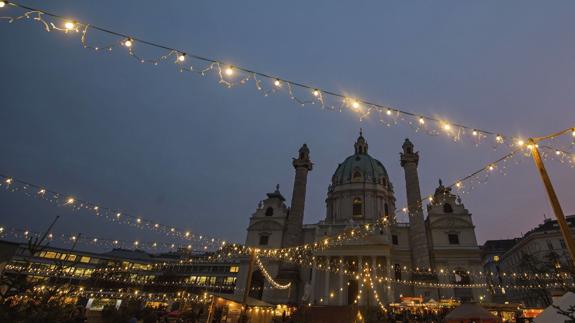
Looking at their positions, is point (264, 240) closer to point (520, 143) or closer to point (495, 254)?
point (520, 143)

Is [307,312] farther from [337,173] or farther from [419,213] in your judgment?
[337,173]

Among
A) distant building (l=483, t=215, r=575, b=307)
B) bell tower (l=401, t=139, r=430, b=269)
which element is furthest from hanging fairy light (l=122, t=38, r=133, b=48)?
distant building (l=483, t=215, r=575, b=307)

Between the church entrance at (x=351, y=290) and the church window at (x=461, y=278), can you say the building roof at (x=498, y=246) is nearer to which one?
the church window at (x=461, y=278)

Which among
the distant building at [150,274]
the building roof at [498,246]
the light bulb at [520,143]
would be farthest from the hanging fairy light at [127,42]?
the building roof at [498,246]

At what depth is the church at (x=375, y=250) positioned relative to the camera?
3191 cm

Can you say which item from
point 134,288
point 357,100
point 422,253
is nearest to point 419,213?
point 422,253

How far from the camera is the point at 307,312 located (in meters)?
20.6

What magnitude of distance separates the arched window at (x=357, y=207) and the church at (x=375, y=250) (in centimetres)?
15

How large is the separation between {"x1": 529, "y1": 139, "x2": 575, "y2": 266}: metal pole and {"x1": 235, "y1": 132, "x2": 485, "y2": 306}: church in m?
21.0

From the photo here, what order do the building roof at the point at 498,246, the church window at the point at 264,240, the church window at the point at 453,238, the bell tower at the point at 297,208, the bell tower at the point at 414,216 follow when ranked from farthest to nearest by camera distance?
the building roof at the point at 498,246, the church window at the point at 264,240, the bell tower at the point at 297,208, the church window at the point at 453,238, the bell tower at the point at 414,216

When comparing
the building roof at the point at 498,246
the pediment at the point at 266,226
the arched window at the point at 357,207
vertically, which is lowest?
the pediment at the point at 266,226

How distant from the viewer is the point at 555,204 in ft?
25.1

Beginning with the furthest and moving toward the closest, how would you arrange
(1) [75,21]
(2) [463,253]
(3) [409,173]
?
(3) [409,173] → (2) [463,253] → (1) [75,21]

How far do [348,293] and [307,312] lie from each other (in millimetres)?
16771
